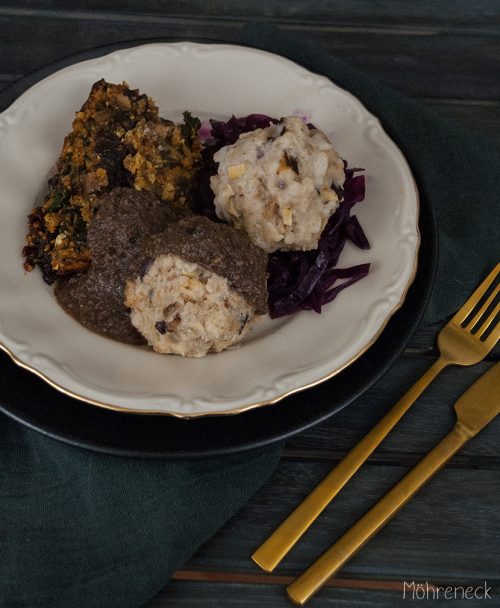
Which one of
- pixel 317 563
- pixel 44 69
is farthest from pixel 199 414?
pixel 44 69

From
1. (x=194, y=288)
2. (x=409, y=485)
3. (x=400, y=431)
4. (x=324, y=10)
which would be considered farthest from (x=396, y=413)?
(x=324, y=10)

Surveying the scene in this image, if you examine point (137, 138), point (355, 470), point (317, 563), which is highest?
point (137, 138)

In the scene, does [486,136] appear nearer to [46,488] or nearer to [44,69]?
[44,69]

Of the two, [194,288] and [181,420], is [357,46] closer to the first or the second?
[194,288]

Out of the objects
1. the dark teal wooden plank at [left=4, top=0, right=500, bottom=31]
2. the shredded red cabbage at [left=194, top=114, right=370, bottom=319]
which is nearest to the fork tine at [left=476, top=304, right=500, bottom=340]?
the shredded red cabbage at [left=194, top=114, right=370, bottom=319]

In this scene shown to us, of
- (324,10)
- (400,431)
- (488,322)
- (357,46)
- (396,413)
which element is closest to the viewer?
(396,413)

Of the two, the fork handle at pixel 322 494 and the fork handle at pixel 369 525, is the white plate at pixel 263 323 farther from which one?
the fork handle at pixel 369 525

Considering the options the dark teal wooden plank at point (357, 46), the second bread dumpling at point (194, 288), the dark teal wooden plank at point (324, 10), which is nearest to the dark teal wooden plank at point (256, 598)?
the second bread dumpling at point (194, 288)
